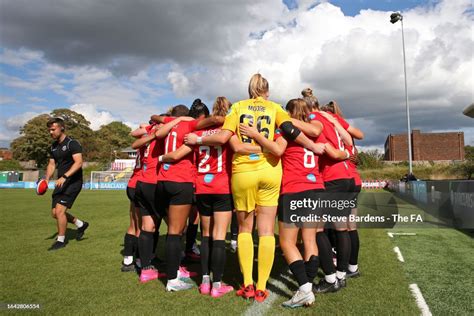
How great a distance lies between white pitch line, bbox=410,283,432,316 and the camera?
10.9 feet

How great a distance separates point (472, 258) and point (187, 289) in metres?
4.68

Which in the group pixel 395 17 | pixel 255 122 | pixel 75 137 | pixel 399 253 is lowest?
pixel 399 253

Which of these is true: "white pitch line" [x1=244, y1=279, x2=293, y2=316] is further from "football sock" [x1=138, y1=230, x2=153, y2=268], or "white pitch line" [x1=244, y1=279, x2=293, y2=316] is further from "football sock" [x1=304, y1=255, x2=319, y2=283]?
"football sock" [x1=138, y1=230, x2=153, y2=268]

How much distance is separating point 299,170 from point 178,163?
1462mm

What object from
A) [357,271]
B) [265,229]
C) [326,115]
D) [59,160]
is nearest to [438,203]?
[357,271]

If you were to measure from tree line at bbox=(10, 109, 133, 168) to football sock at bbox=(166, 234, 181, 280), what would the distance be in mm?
54244

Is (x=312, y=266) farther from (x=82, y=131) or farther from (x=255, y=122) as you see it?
(x=82, y=131)

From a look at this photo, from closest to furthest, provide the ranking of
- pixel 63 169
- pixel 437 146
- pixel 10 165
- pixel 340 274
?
pixel 340 274 → pixel 63 169 → pixel 10 165 → pixel 437 146

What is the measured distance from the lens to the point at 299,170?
3.69 meters

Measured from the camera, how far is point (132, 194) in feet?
16.6

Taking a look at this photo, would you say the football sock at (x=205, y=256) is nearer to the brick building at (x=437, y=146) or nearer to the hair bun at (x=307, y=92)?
the hair bun at (x=307, y=92)

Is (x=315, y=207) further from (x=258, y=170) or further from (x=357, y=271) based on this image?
(x=357, y=271)

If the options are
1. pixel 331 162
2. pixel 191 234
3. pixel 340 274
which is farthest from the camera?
pixel 191 234

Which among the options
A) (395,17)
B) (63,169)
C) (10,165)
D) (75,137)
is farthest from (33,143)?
(63,169)
